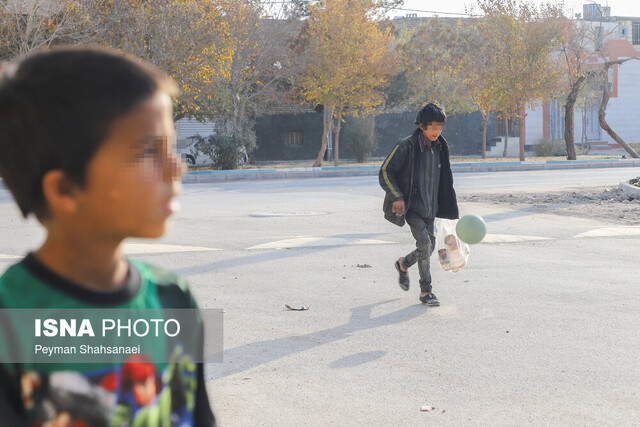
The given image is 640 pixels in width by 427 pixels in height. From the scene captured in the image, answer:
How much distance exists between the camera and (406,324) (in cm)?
666

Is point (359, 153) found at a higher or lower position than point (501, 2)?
lower

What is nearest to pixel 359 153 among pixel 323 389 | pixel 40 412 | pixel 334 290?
pixel 334 290

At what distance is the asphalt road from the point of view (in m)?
4.61

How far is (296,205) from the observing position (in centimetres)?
1703

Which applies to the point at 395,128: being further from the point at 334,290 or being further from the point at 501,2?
the point at 334,290

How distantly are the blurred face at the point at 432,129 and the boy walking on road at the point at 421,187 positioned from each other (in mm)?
60

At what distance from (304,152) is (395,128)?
464 centimetres

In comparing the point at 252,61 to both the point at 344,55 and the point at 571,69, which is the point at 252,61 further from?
the point at 571,69

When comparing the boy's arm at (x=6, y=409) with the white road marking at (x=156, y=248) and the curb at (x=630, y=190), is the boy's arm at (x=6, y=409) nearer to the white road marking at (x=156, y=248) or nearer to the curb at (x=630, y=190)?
the white road marking at (x=156, y=248)

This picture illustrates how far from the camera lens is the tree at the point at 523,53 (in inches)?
1425

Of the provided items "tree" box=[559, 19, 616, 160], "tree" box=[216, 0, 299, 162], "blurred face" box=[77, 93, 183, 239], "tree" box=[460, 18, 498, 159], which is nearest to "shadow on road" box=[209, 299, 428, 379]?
"blurred face" box=[77, 93, 183, 239]

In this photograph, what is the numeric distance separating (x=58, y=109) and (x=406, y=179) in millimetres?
6280

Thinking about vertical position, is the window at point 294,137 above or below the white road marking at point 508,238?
above

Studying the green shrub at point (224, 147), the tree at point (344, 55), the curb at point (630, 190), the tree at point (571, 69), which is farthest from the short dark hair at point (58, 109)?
the tree at point (571, 69)
